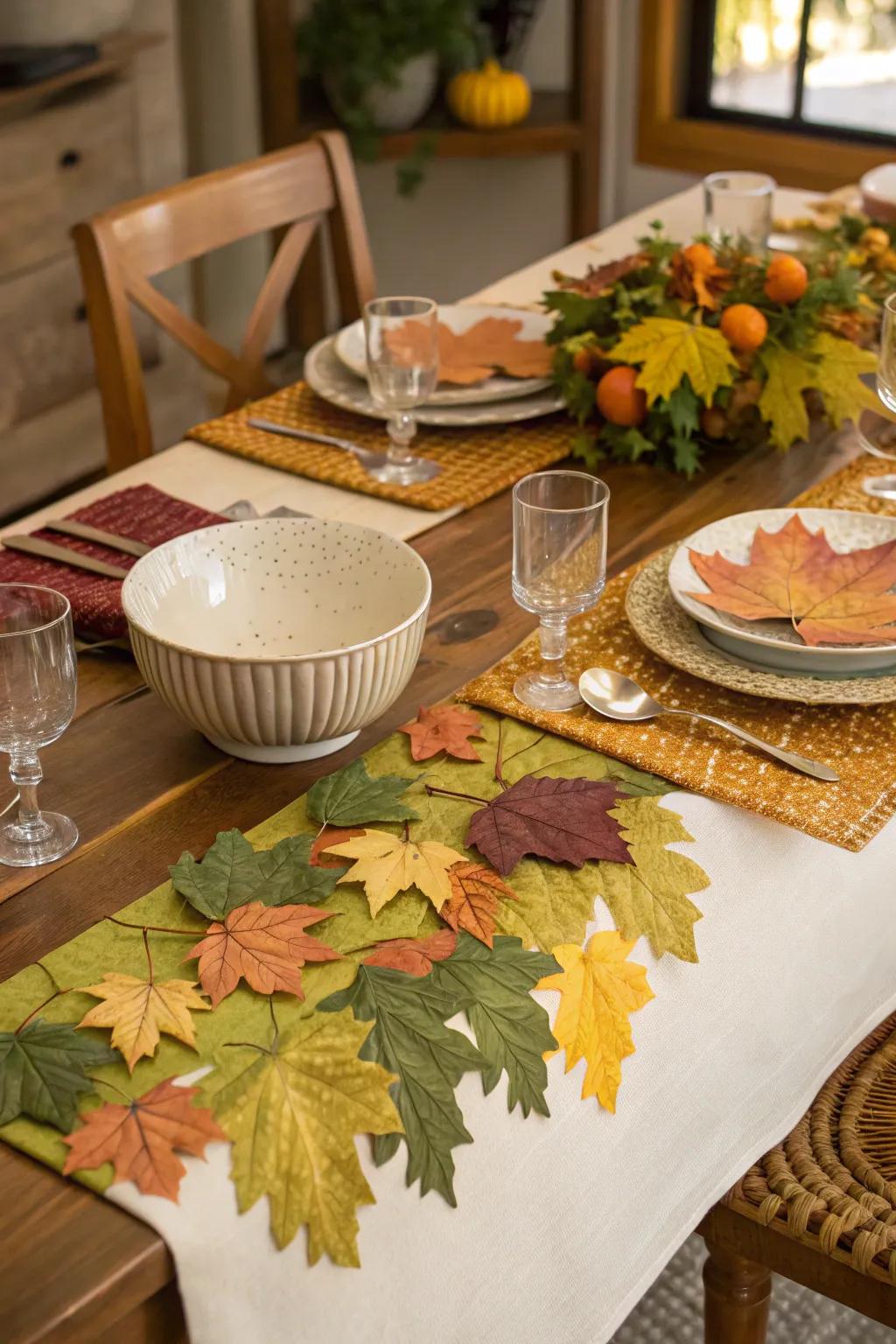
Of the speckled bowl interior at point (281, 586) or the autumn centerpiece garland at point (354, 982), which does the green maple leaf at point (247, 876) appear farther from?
the speckled bowl interior at point (281, 586)

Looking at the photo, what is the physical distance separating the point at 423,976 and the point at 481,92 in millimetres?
2992

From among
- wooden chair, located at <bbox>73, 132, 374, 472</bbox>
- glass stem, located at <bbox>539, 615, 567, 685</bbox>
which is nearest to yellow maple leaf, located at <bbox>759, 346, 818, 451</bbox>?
glass stem, located at <bbox>539, 615, 567, 685</bbox>

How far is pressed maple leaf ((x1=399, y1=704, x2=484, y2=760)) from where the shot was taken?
1.02 meters

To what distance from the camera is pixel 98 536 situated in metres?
1.30

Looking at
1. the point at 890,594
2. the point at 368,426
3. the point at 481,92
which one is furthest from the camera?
the point at 481,92

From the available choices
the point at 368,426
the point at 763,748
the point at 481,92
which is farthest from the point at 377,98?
the point at 763,748

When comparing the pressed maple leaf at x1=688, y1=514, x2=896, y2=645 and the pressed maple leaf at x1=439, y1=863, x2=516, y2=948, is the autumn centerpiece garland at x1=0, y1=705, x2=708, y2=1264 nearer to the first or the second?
the pressed maple leaf at x1=439, y1=863, x2=516, y2=948

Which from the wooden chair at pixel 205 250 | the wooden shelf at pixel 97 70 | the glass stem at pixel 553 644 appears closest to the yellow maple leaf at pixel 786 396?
the glass stem at pixel 553 644

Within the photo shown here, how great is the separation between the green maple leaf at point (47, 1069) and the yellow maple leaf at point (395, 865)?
185mm

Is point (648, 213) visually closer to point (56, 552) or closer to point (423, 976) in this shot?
point (56, 552)

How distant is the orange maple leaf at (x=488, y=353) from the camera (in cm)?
158

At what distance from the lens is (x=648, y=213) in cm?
221

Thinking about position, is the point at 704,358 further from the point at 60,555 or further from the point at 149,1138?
the point at 149,1138

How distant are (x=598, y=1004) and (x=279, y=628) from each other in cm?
44
